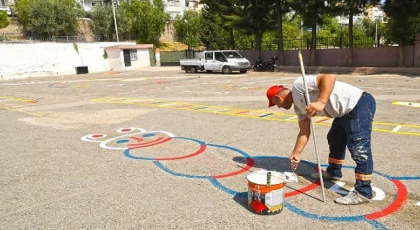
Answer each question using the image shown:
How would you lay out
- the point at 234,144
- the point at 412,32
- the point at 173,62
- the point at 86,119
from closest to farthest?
the point at 234,144 → the point at 86,119 → the point at 412,32 → the point at 173,62

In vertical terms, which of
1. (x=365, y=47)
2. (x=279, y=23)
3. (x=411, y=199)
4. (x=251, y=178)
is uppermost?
(x=279, y=23)

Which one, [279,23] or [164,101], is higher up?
[279,23]

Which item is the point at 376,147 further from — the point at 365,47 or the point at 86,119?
the point at 365,47

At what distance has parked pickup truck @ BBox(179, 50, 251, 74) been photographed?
25.0 meters

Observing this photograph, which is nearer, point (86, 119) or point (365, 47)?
point (86, 119)

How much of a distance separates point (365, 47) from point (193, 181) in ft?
78.7

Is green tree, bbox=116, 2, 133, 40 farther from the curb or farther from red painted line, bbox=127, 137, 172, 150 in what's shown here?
red painted line, bbox=127, 137, 172, 150

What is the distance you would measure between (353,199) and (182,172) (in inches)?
90.6

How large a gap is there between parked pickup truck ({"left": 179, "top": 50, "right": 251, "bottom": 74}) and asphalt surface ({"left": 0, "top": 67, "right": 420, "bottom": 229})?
52.8 feet

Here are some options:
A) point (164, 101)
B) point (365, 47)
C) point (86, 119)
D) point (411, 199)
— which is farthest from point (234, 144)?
point (365, 47)

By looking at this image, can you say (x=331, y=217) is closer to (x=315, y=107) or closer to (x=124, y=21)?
(x=315, y=107)

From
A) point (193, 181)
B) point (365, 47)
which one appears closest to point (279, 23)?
point (365, 47)

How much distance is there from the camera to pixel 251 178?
3.54 metres

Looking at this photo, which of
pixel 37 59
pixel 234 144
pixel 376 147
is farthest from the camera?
pixel 37 59
